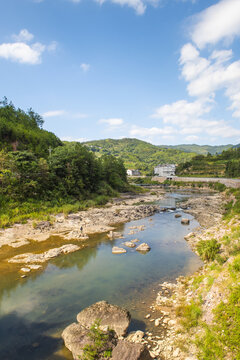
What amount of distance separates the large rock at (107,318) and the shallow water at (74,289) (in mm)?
902

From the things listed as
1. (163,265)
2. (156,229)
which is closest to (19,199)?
(156,229)

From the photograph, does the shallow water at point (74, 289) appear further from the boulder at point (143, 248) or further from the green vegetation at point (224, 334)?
the green vegetation at point (224, 334)

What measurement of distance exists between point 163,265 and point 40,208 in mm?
21621

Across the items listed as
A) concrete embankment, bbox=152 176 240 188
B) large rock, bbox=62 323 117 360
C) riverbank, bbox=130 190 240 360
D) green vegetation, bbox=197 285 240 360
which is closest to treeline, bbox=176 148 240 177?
concrete embankment, bbox=152 176 240 188

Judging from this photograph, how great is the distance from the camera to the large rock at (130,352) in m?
7.00

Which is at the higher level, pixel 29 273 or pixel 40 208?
pixel 40 208

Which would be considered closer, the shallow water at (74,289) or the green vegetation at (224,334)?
the green vegetation at (224,334)

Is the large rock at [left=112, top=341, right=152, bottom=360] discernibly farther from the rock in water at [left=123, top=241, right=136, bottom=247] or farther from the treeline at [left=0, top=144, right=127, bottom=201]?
the treeline at [left=0, top=144, right=127, bottom=201]

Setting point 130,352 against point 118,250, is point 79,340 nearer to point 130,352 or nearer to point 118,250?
point 130,352

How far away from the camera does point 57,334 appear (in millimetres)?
9508

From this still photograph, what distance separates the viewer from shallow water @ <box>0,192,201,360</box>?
30.6 feet

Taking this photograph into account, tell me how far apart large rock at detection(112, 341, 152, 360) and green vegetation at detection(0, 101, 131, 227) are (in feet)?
71.4

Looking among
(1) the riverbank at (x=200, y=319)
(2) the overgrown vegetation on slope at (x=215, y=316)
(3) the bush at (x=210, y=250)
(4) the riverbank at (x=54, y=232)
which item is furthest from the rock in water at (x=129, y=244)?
(2) the overgrown vegetation on slope at (x=215, y=316)

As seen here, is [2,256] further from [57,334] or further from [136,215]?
[136,215]
